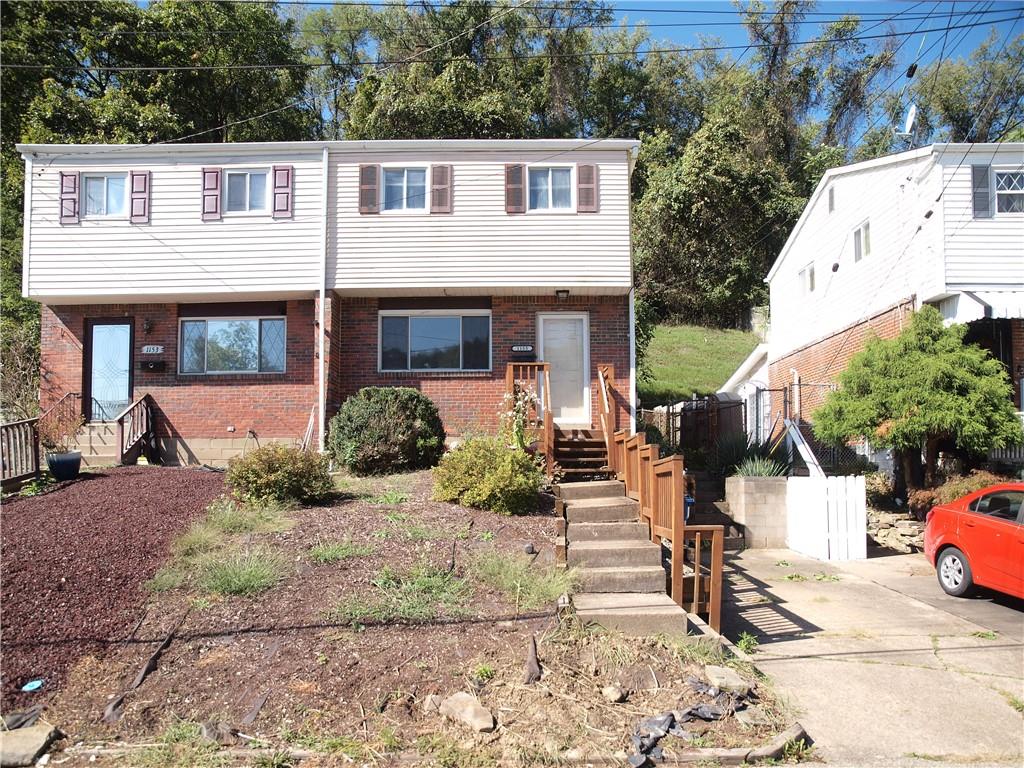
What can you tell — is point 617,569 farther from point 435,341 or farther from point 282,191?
point 282,191

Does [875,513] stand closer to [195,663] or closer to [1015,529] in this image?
[1015,529]

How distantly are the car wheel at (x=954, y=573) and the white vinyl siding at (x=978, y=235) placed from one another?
630 centimetres

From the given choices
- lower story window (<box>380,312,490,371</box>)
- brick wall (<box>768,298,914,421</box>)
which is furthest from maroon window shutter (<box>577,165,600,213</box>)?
brick wall (<box>768,298,914,421</box>)

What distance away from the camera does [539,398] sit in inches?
512

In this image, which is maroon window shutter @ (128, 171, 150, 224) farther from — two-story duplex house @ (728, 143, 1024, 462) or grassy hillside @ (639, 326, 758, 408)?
grassy hillside @ (639, 326, 758, 408)

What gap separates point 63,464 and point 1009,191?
16975mm

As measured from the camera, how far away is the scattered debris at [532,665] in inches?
210

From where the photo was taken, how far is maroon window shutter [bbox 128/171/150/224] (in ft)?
45.2

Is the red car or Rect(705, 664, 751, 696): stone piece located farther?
the red car

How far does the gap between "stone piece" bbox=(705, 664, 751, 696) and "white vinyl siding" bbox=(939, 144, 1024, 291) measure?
34.4 feet

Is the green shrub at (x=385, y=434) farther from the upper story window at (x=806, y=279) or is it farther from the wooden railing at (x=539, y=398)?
the upper story window at (x=806, y=279)

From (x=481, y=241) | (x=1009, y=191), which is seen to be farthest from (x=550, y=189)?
(x=1009, y=191)

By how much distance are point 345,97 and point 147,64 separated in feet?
30.2

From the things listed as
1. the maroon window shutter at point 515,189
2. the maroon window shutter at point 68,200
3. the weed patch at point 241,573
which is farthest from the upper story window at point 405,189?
the weed patch at point 241,573
